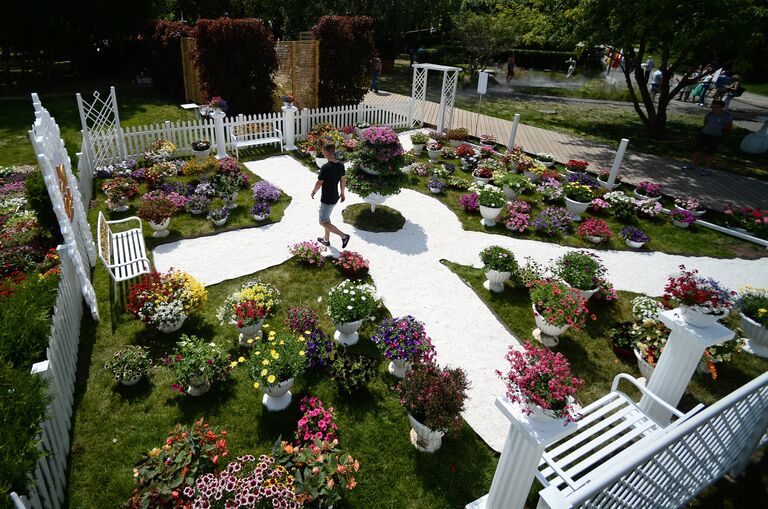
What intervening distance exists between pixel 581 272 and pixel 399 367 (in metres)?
3.92

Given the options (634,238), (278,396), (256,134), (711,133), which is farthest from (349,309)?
(711,133)

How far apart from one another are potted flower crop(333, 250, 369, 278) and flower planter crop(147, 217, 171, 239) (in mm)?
3787

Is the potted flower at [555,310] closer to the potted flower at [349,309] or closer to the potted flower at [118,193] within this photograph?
the potted flower at [349,309]

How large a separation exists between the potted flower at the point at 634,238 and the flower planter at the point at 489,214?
300 cm

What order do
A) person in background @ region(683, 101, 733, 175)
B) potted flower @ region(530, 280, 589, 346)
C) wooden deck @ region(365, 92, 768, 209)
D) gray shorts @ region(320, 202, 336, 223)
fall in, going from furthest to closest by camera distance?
person in background @ region(683, 101, 733, 175)
wooden deck @ region(365, 92, 768, 209)
gray shorts @ region(320, 202, 336, 223)
potted flower @ region(530, 280, 589, 346)

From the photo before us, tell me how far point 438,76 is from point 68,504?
106 ft

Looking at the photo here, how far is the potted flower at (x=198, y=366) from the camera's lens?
547 cm

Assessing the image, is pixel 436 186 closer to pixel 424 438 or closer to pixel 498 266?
pixel 498 266

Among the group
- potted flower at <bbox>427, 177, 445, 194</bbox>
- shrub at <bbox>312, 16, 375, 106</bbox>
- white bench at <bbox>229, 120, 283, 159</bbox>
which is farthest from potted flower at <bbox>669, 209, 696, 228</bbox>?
shrub at <bbox>312, 16, 375, 106</bbox>

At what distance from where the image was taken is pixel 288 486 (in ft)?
14.1

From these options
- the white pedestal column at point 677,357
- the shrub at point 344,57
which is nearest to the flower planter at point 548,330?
the white pedestal column at point 677,357

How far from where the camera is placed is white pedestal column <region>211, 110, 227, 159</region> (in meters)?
13.0

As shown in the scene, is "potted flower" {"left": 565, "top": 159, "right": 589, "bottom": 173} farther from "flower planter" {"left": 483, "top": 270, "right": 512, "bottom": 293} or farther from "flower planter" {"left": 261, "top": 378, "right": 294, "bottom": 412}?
"flower planter" {"left": 261, "top": 378, "right": 294, "bottom": 412}

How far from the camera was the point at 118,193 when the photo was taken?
10102 millimetres
